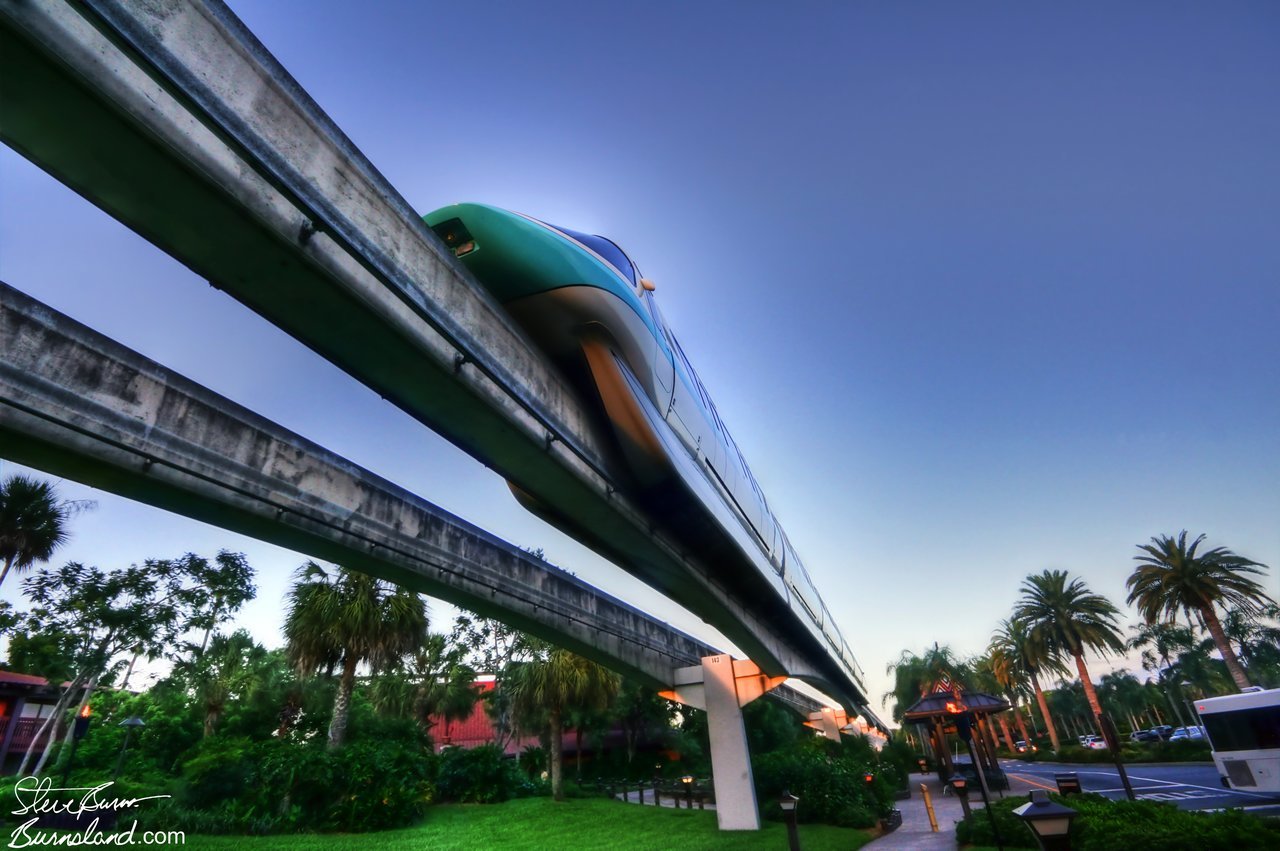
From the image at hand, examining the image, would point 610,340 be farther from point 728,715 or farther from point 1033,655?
Result: point 1033,655

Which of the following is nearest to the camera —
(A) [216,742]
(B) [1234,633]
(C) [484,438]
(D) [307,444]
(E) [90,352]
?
(E) [90,352]

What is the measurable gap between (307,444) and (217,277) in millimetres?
3440

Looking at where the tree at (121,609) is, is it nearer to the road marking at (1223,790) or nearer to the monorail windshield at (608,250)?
the monorail windshield at (608,250)

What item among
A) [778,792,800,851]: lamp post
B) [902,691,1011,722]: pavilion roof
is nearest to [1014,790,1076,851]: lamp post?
[778,792,800,851]: lamp post

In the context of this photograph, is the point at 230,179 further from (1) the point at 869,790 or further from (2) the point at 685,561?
(1) the point at 869,790

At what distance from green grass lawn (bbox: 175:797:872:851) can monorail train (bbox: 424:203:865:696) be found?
9.16 metres

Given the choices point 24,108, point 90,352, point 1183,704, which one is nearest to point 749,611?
point 90,352

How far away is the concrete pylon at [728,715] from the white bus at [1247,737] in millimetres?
12179

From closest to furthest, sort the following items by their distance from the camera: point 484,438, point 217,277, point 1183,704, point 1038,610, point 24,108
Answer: point 24,108
point 217,277
point 484,438
point 1038,610
point 1183,704

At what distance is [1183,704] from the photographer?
8800 cm

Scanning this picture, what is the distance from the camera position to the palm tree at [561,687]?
72.5ft

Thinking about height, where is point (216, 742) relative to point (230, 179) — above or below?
below

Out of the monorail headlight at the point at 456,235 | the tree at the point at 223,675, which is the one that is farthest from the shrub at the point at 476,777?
the monorail headlight at the point at 456,235

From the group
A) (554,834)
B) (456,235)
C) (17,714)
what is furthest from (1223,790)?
(17,714)
